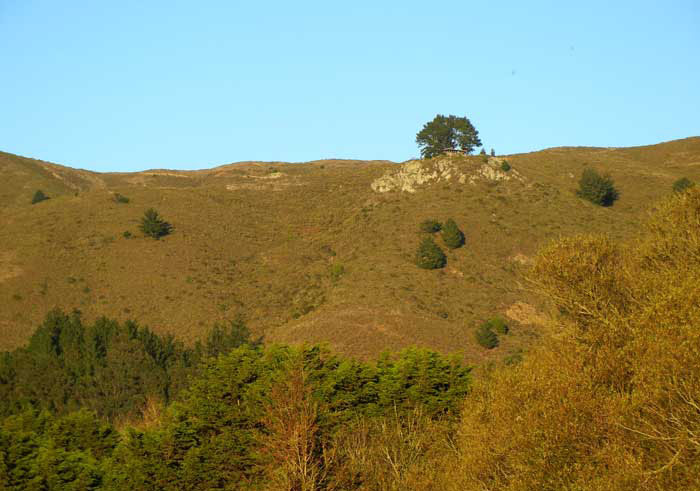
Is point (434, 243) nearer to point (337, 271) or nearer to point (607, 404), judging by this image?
point (337, 271)

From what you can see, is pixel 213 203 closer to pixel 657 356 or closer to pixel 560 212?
pixel 560 212

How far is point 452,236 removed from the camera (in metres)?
85.5

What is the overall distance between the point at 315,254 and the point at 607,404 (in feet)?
247

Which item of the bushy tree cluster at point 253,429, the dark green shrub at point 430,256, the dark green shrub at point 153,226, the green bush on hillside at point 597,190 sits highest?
the green bush on hillside at point 597,190

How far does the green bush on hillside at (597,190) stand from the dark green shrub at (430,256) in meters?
27.6

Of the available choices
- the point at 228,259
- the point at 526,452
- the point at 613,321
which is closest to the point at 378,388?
the point at 613,321

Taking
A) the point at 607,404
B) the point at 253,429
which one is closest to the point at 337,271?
the point at 253,429

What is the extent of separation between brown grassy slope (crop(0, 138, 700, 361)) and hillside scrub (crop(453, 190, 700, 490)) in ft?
119

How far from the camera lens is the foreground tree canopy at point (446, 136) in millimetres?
114562

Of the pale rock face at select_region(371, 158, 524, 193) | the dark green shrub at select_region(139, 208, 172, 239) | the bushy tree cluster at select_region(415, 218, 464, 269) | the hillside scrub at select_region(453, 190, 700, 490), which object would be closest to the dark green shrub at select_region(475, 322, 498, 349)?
the bushy tree cluster at select_region(415, 218, 464, 269)

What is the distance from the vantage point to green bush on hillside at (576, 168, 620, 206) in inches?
3848

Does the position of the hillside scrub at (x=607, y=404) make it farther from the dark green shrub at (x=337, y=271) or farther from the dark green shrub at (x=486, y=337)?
the dark green shrub at (x=337, y=271)

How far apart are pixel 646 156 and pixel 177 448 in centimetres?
11642

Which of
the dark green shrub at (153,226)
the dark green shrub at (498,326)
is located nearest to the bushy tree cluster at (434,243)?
the dark green shrub at (498,326)
